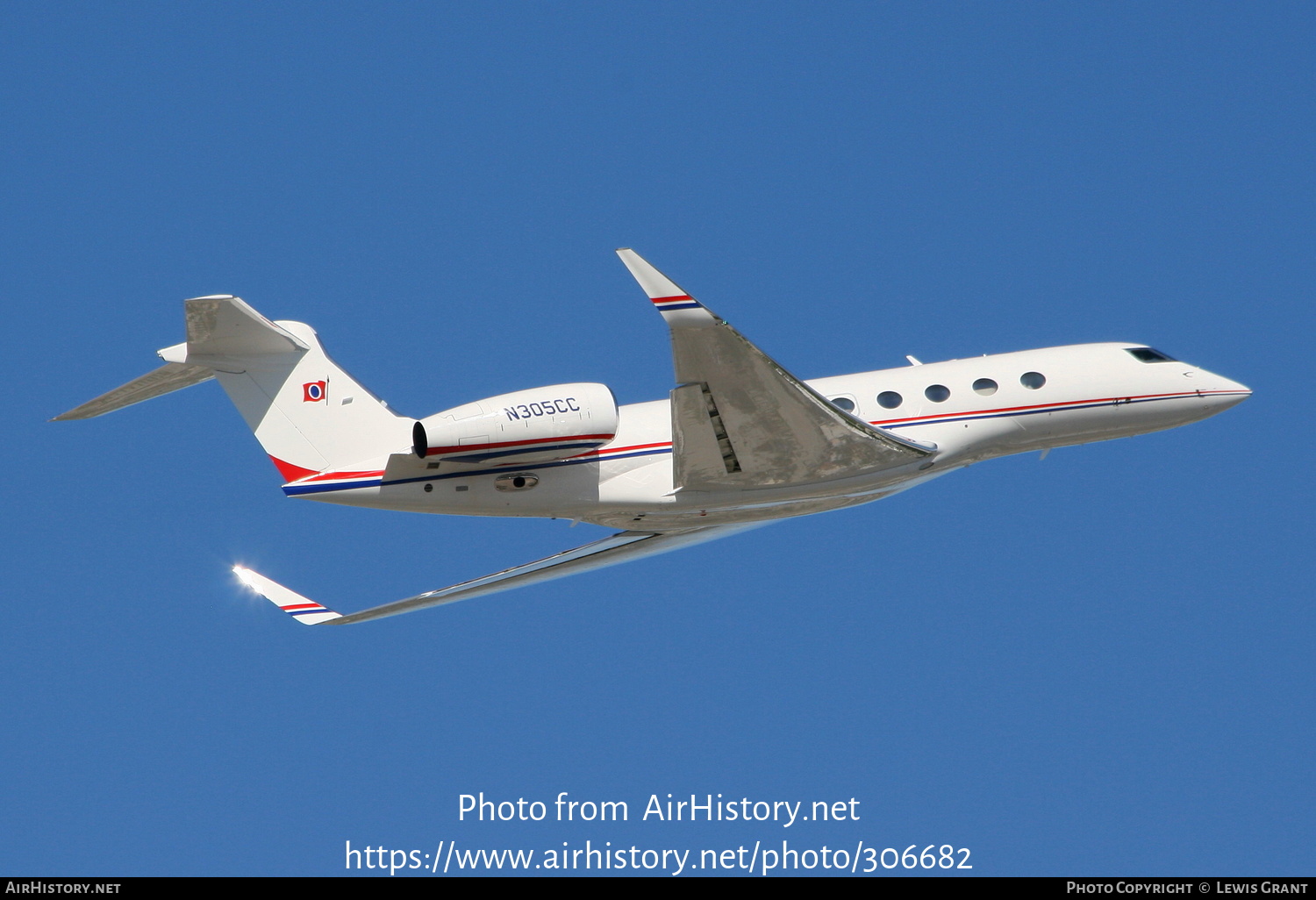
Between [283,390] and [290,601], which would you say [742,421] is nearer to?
[283,390]

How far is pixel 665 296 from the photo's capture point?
→ 14930 millimetres

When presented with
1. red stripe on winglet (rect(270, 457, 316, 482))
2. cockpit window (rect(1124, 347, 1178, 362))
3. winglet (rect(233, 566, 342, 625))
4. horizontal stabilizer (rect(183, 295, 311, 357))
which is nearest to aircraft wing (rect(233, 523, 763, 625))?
winglet (rect(233, 566, 342, 625))

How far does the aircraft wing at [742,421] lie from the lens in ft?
50.3

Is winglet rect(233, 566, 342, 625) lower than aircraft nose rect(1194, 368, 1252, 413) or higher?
lower

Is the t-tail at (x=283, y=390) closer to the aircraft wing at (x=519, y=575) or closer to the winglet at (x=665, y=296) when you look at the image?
the aircraft wing at (x=519, y=575)

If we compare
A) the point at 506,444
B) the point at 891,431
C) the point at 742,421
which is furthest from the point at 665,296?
the point at 891,431

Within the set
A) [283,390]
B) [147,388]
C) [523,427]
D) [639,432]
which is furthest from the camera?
[639,432]

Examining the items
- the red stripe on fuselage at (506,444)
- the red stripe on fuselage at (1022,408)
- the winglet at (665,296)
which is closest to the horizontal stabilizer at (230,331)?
the red stripe on fuselage at (506,444)

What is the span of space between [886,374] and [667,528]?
151 inches

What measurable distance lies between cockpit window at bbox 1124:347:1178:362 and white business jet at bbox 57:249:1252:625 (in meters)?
0.41

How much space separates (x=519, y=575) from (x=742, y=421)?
213 inches

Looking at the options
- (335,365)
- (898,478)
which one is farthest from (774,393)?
(335,365)

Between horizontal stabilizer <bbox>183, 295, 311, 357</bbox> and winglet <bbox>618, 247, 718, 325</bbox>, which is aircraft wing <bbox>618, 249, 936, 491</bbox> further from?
horizontal stabilizer <bbox>183, 295, 311, 357</bbox>

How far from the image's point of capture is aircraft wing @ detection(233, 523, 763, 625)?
20.7 meters
